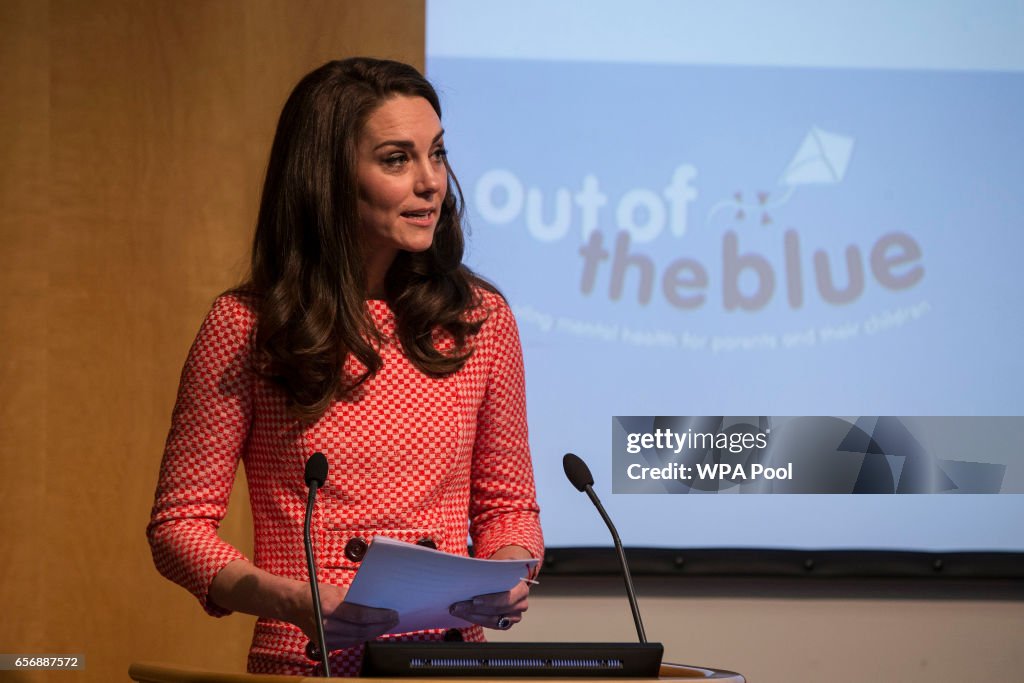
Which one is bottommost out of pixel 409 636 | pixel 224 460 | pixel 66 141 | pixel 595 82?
pixel 409 636

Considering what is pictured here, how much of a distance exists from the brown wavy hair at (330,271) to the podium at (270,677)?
0.39 m

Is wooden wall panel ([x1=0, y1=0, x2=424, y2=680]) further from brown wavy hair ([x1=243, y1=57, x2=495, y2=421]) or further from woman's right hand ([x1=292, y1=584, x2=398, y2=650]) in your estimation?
woman's right hand ([x1=292, y1=584, x2=398, y2=650])

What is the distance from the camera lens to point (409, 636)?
150 centimetres

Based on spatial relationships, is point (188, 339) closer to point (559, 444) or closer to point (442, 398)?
point (559, 444)

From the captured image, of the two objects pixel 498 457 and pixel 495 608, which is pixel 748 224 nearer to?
pixel 498 457

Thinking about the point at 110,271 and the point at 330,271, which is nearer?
the point at 330,271

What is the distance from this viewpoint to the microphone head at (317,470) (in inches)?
54.1

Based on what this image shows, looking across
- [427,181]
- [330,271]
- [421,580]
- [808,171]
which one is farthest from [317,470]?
[808,171]

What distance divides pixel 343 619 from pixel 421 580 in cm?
13

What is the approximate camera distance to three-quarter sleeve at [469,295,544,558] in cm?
172

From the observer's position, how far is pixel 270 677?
3.78ft

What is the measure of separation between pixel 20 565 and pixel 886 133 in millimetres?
2422

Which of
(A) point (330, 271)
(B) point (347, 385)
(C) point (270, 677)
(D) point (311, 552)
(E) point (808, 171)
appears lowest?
(C) point (270, 677)

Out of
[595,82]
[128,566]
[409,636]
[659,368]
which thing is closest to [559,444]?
[659,368]
